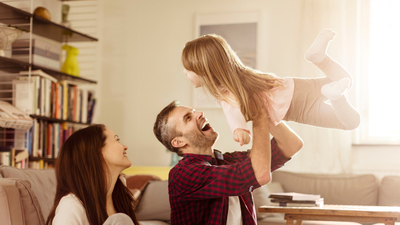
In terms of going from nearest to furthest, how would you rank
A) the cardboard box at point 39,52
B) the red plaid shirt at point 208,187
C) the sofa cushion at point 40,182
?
1. the red plaid shirt at point 208,187
2. the sofa cushion at point 40,182
3. the cardboard box at point 39,52

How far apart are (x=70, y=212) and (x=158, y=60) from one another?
320 cm

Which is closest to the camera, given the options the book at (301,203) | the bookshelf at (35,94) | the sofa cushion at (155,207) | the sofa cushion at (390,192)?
the book at (301,203)

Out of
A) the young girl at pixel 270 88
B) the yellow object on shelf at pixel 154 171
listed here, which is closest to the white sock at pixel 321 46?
the young girl at pixel 270 88

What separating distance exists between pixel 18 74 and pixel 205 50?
209 centimetres

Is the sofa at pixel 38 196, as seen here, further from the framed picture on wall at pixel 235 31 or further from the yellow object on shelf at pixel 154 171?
the framed picture on wall at pixel 235 31

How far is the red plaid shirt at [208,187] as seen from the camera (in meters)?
1.44

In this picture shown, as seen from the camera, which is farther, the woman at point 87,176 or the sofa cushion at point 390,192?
the sofa cushion at point 390,192

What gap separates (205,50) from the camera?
4.96ft

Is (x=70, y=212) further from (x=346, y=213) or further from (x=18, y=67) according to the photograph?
(x=18, y=67)

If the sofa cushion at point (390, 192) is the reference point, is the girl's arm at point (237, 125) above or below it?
Result: above

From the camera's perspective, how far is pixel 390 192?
329 cm

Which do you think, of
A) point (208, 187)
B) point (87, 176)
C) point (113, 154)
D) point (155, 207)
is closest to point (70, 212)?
point (87, 176)

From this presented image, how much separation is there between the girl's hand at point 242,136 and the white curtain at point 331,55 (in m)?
2.69

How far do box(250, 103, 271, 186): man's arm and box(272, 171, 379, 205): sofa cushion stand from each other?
2.27 metres
